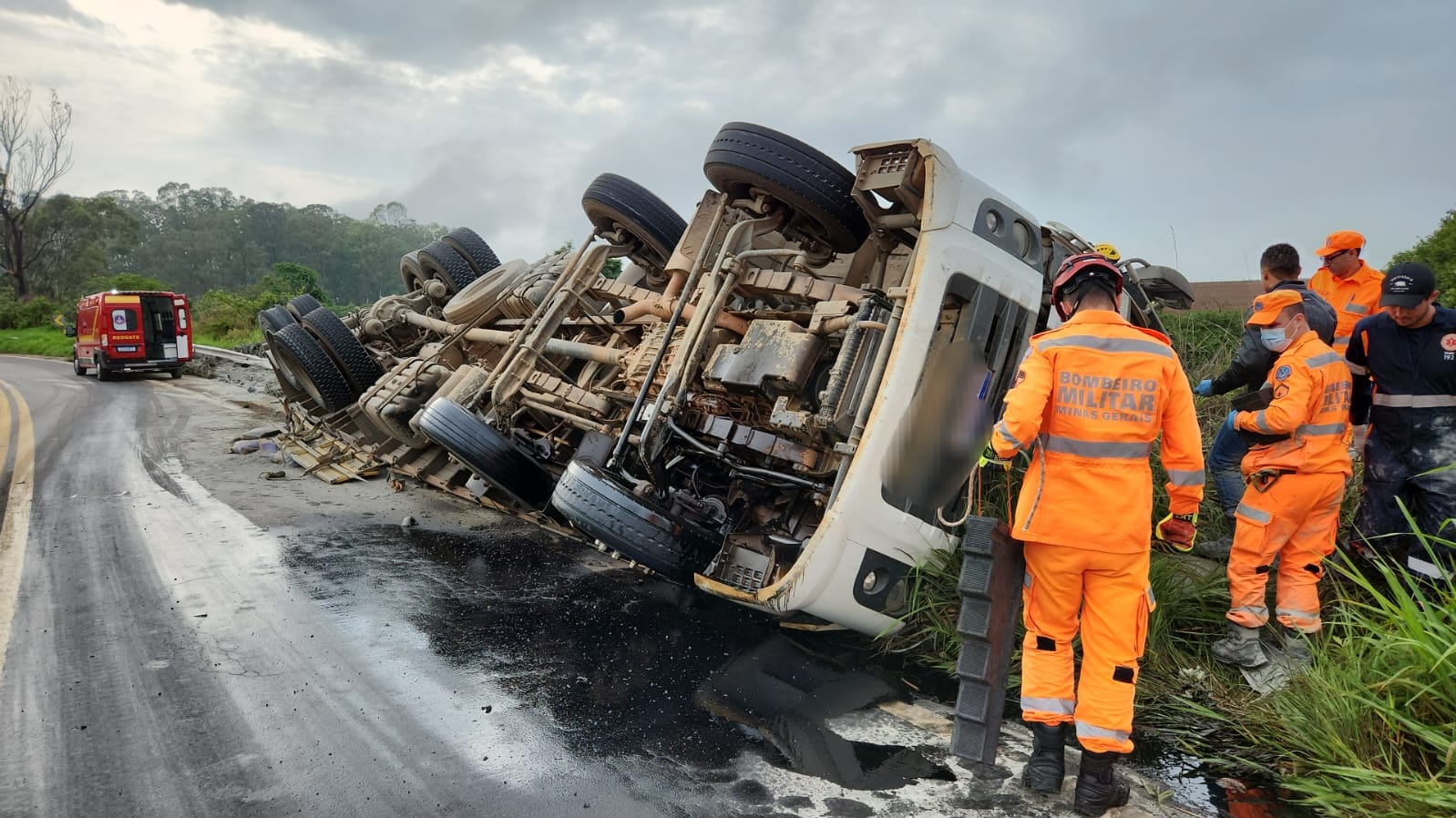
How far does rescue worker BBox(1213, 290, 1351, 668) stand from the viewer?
2.95 metres

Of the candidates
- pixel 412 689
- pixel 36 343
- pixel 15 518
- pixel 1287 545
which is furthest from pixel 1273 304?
pixel 36 343

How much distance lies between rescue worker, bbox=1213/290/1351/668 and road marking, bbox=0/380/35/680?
4.39 m

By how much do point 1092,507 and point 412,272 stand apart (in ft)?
25.0

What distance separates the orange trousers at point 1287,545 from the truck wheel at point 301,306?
7681 millimetres

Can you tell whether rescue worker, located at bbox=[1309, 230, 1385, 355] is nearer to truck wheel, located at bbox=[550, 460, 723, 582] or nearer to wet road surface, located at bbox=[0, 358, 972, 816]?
wet road surface, located at bbox=[0, 358, 972, 816]

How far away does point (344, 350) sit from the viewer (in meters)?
7.08

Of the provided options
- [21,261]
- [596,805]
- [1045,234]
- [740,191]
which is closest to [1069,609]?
[596,805]

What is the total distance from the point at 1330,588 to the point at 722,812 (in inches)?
103

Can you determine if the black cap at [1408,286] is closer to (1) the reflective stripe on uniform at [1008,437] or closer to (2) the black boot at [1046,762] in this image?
(1) the reflective stripe on uniform at [1008,437]

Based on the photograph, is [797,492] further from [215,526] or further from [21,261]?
[21,261]

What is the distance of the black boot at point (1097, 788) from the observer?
2281 mm

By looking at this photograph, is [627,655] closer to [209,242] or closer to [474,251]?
[474,251]

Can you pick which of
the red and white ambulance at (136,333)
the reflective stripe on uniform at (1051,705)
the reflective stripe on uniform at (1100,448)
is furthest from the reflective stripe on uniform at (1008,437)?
the red and white ambulance at (136,333)

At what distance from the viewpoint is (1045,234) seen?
3.92 meters
